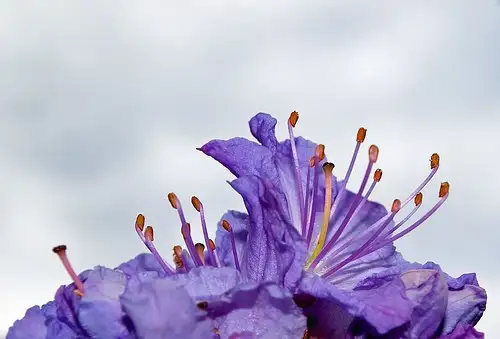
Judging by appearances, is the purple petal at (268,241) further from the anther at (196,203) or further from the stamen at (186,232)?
the anther at (196,203)

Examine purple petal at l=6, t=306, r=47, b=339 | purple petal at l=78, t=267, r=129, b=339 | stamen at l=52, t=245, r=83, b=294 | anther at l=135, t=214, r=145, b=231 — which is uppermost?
anther at l=135, t=214, r=145, b=231

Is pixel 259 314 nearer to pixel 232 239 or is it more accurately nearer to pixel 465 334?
pixel 232 239

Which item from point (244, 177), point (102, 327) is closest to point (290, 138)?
point (244, 177)

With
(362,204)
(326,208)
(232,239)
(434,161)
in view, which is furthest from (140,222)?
(434,161)

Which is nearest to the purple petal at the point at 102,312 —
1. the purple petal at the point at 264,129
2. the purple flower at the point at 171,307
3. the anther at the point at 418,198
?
the purple flower at the point at 171,307

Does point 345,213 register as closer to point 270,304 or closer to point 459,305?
point 459,305

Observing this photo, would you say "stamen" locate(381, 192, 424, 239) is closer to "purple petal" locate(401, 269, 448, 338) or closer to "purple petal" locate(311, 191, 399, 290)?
"purple petal" locate(311, 191, 399, 290)

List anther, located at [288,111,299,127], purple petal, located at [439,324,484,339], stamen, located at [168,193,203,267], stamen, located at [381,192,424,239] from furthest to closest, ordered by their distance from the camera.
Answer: anther, located at [288,111,299,127] < stamen, located at [381,192,424,239] < stamen, located at [168,193,203,267] < purple petal, located at [439,324,484,339]

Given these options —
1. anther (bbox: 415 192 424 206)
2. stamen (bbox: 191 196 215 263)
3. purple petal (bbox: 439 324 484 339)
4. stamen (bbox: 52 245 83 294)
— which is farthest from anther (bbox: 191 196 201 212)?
purple petal (bbox: 439 324 484 339)
